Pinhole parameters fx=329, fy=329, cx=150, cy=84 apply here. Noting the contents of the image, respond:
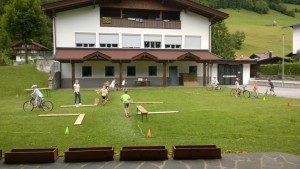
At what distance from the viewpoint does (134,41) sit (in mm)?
37906

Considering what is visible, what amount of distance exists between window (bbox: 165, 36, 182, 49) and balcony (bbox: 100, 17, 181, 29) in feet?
4.23

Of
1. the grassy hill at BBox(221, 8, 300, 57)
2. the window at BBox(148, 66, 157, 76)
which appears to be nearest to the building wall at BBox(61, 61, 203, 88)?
the window at BBox(148, 66, 157, 76)

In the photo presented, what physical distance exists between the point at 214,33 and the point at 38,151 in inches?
2095

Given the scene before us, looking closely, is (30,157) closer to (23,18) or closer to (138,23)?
(138,23)

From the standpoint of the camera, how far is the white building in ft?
117

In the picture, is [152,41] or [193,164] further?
[152,41]

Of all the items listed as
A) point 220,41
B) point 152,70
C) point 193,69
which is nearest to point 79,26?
point 152,70

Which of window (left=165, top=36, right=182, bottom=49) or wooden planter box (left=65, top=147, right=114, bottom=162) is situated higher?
window (left=165, top=36, right=182, bottom=49)

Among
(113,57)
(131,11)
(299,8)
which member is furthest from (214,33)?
(299,8)

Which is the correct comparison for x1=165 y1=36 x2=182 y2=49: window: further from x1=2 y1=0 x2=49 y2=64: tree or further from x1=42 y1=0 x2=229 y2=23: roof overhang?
x1=2 y1=0 x2=49 y2=64: tree

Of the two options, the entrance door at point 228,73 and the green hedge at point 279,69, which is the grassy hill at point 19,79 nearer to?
the entrance door at point 228,73

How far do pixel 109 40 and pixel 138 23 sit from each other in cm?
392

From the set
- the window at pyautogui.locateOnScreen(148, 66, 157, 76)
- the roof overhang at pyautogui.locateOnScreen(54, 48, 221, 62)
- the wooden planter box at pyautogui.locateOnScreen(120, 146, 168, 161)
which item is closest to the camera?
the wooden planter box at pyautogui.locateOnScreen(120, 146, 168, 161)

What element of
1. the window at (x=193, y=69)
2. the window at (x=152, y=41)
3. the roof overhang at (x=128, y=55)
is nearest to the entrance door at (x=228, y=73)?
the window at (x=193, y=69)
